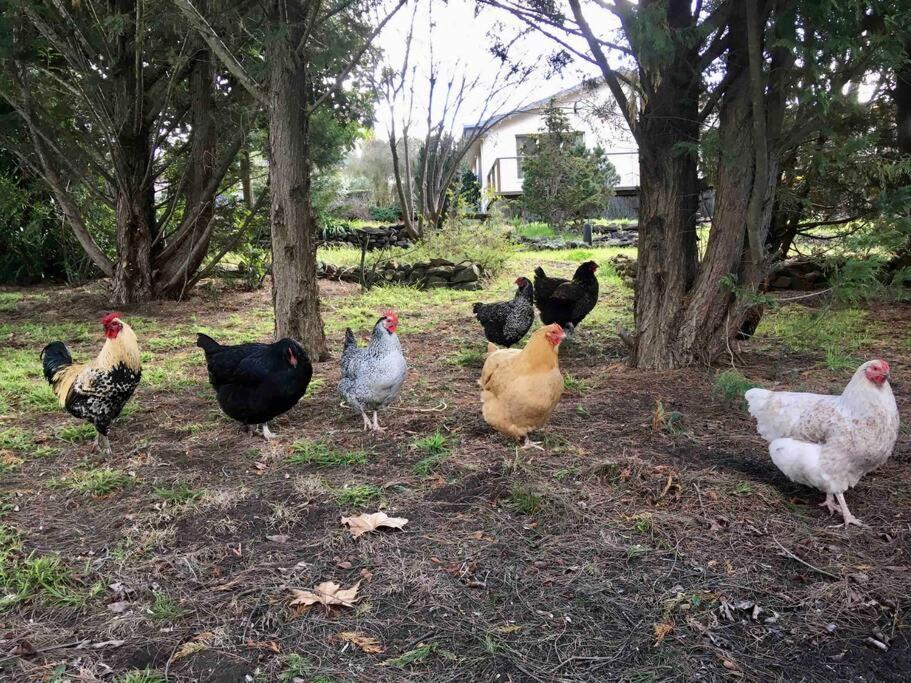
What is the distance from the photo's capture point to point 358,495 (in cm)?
350

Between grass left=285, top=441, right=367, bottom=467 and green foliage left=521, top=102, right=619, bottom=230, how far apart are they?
57.2 ft

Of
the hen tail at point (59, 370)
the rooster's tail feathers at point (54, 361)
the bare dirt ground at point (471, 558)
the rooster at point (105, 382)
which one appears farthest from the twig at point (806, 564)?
the rooster's tail feathers at point (54, 361)

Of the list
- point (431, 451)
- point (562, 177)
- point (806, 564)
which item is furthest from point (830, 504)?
point (562, 177)

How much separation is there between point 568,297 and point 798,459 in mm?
4450

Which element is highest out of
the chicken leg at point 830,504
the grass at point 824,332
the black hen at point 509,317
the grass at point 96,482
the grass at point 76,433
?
the black hen at point 509,317

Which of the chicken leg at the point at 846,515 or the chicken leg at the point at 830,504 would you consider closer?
the chicken leg at the point at 846,515

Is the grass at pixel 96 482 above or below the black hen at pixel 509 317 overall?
below

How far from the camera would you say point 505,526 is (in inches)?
124

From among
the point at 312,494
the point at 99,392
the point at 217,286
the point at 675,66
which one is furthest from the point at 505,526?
the point at 217,286

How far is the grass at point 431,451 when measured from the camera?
3.87 meters

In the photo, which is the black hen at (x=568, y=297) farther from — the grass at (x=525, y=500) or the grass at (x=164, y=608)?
the grass at (x=164, y=608)

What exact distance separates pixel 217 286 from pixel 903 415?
1139 cm

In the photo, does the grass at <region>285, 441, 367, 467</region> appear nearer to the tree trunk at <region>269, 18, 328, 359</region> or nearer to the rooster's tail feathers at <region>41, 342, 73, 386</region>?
the rooster's tail feathers at <region>41, 342, 73, 386</region>

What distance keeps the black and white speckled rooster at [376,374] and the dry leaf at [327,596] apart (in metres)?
1.94
